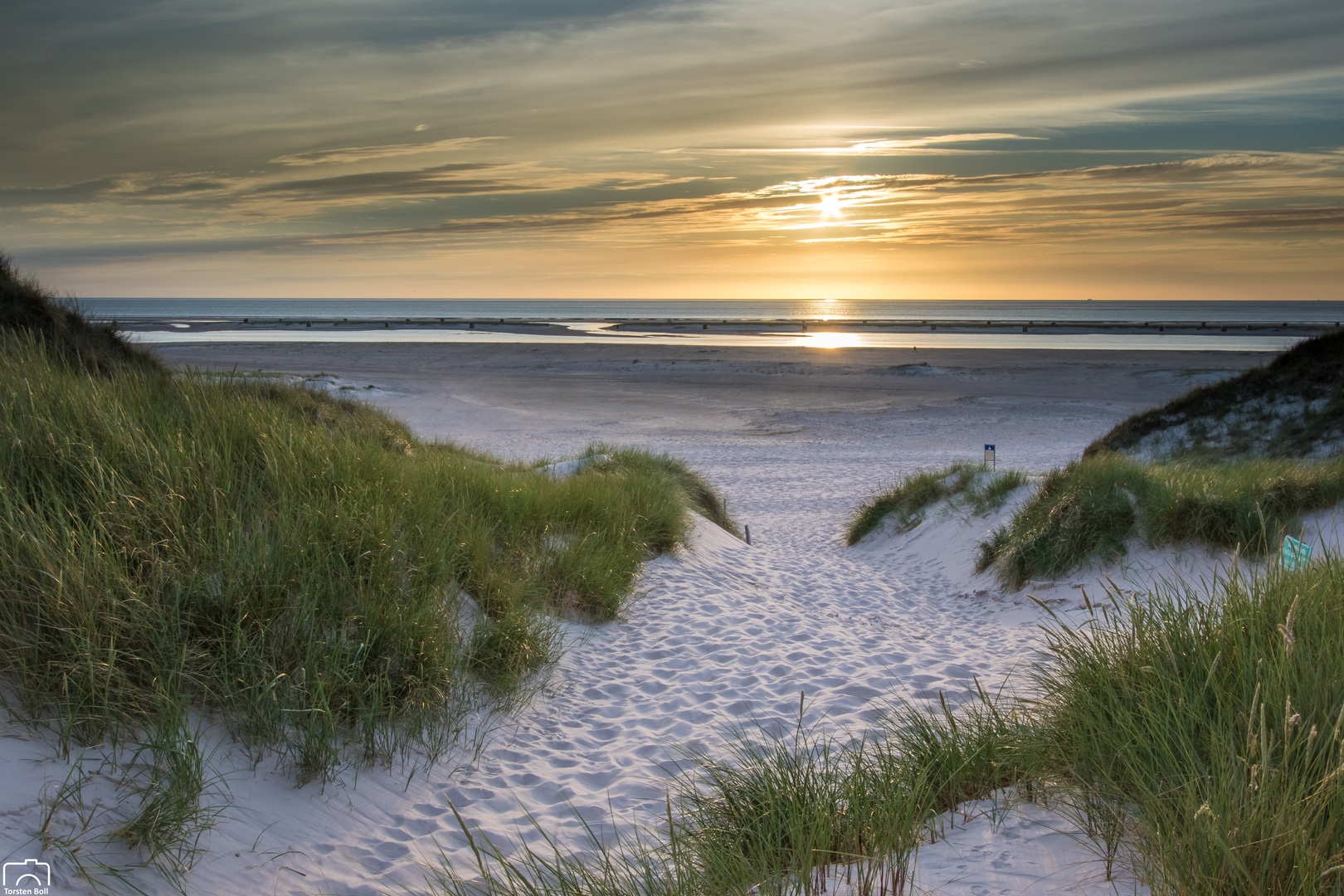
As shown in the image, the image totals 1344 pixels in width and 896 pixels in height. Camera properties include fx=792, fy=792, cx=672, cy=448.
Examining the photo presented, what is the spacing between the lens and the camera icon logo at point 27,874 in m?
2.59

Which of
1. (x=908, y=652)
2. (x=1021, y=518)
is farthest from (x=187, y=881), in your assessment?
(x=1021, y=518)

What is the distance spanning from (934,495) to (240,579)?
34.9 ft

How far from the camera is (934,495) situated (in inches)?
495

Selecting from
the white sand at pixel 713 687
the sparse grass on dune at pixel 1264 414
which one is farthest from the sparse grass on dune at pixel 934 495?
the sparse grass on dune at pixel 1264 414

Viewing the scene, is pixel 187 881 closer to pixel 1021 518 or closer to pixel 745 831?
pixel 745 831

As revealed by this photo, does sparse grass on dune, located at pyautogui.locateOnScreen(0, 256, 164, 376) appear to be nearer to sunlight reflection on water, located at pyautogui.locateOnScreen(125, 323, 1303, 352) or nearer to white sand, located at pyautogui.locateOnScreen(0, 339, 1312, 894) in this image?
white sand, located at pyautogui.locateOnScreen(0, 339, 1312, 894)

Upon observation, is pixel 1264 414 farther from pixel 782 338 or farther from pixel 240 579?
pixel 782 338

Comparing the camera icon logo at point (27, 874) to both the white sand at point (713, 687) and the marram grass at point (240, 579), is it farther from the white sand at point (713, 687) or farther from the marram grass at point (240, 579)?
the marram grass at point (240, 579)

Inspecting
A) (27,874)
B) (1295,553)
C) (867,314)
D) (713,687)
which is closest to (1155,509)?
(1295,553)

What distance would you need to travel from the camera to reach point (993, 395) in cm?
3244

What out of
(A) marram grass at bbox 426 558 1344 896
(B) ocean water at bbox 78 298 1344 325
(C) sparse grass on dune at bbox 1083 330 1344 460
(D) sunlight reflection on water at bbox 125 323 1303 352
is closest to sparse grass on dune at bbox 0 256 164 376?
(A) marram grass at bbox 426 558 1344 896

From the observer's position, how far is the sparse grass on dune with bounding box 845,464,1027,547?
36.8 feet

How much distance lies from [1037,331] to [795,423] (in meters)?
58.4

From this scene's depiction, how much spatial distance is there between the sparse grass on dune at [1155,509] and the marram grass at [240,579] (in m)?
4.96
